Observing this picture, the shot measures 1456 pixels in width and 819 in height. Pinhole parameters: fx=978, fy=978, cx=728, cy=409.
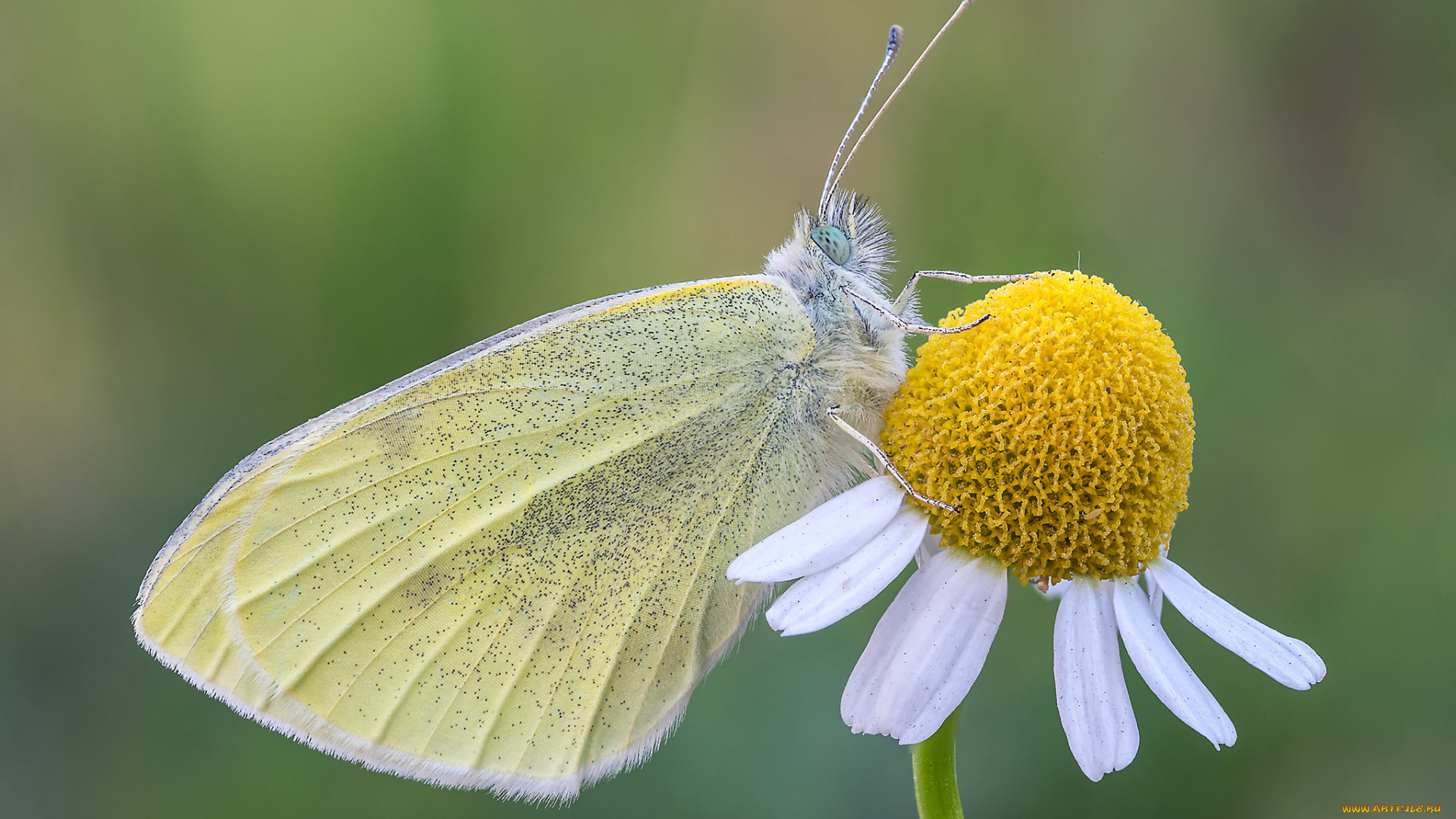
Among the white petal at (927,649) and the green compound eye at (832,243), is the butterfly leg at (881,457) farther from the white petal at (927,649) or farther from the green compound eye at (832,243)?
the green compound eye at (832,243)

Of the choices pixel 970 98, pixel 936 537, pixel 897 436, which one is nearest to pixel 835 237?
pixel 897 436

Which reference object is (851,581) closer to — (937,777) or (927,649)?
(927,649)

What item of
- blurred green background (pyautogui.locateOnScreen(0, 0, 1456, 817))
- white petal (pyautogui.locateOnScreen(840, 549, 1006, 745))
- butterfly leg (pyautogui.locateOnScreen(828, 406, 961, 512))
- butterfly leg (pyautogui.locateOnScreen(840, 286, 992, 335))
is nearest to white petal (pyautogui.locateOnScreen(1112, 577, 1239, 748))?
white petal (pyautogui.locateOnScreen(840, 549, 1006, 745))

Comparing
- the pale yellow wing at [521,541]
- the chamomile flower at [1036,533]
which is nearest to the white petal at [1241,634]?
the chamomile flower at [1036,533]

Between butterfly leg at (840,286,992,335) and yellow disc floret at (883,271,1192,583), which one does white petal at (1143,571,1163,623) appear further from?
butterfly leg at (840,286,992,335)

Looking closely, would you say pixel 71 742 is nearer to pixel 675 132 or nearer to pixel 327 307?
pixel 327 307

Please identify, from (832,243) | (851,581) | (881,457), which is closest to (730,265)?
(832,243)
